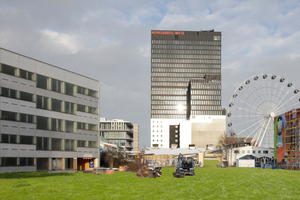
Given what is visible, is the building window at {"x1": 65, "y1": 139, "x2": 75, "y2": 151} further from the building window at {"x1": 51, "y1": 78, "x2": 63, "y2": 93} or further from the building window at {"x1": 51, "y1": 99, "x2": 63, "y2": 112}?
the building window at {"x1": 51, "y1": 78, "x2": 63, "y2": 93}

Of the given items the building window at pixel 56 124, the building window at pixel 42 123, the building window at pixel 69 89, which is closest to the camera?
the building window at pixel 42 123

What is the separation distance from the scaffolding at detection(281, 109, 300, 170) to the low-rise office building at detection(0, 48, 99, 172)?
45.2 meters

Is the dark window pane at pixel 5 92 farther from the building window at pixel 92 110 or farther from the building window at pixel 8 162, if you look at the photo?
the building window at pixel 92 110

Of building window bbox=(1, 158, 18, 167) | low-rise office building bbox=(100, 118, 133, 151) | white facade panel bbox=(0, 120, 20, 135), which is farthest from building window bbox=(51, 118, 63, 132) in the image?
low-rise office building bbox=(100, 118, 133, 151)

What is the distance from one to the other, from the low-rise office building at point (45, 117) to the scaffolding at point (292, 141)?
148ft

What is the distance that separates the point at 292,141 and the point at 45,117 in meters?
54.9

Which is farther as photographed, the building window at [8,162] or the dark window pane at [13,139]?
the dark window pane at [13,139]

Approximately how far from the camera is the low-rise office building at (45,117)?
5925 centimetres

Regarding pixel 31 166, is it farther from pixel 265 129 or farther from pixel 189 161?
pixel 265 129

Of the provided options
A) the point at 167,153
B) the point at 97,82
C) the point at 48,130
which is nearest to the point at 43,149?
the point at 48,130

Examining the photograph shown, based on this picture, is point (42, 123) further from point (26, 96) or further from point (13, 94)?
point (13, 94)

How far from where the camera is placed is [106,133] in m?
192

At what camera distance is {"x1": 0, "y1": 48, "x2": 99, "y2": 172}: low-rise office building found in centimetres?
5925

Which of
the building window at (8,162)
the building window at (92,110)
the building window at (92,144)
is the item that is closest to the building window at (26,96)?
the building window at (8,162)
